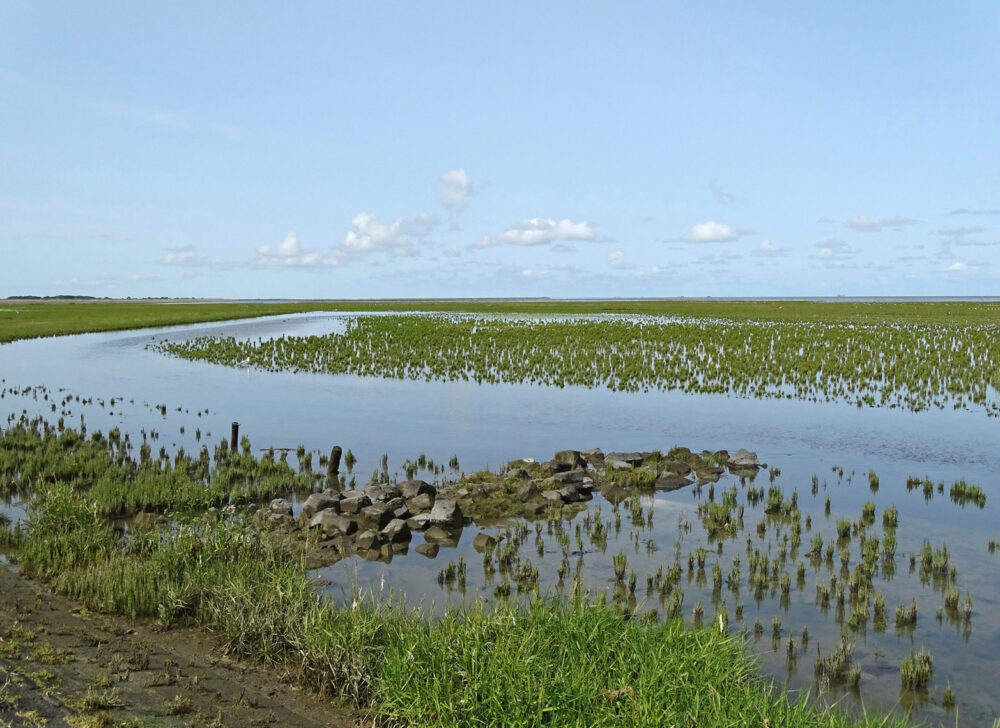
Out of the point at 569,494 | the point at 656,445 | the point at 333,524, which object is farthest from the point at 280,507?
the point at 656,445

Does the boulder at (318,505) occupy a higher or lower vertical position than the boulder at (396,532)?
higher

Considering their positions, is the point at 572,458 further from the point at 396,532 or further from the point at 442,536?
the point at 396,532

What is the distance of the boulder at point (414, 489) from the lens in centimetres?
1490

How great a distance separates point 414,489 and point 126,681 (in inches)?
308

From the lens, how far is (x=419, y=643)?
7.43 metres

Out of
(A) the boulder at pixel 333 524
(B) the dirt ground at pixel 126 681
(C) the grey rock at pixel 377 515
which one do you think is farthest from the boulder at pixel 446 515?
(B) the dirt ground at pixel 126 681

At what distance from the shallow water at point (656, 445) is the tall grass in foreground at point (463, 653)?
163cm

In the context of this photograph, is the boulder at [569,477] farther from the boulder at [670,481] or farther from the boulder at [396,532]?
the boulder at [396,532]

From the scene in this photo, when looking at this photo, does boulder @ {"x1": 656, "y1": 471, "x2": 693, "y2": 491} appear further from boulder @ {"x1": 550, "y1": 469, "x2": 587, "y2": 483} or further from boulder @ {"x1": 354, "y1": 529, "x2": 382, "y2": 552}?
boulder @ {"x1": 354, "y1": 529, "x2": 382, "y2": 552}

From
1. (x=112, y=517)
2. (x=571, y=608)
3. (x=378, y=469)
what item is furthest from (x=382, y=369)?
(x=571, y=608)

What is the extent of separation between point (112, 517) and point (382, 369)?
959 inches

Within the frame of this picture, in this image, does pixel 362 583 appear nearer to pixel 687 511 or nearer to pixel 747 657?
pixel 747 657

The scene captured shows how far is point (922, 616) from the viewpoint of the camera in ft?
32.6

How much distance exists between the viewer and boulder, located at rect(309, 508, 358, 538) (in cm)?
1286
